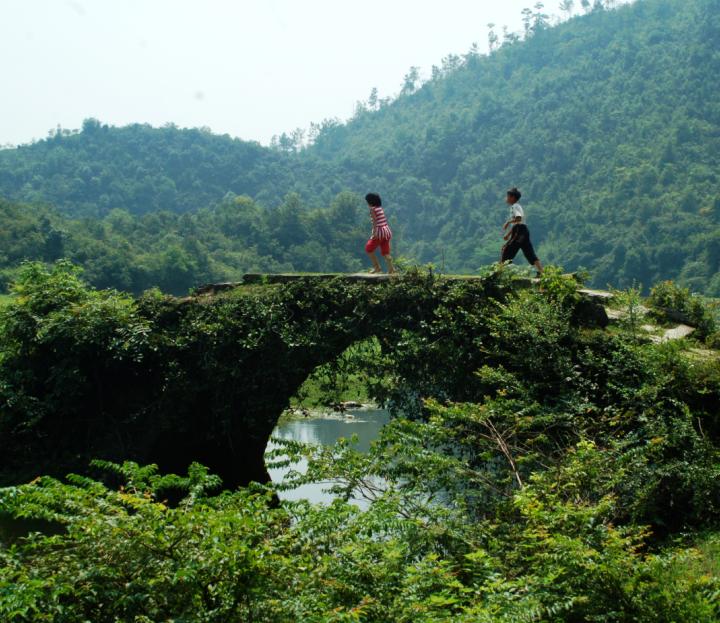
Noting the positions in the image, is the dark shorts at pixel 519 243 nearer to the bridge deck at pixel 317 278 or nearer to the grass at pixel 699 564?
the bridge deck at pixel 317 278

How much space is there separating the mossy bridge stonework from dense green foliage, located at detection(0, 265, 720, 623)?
58mm

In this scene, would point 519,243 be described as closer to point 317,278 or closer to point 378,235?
point 378,235

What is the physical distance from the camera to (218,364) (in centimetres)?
949

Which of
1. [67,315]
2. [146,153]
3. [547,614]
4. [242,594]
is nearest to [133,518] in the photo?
[242,594]

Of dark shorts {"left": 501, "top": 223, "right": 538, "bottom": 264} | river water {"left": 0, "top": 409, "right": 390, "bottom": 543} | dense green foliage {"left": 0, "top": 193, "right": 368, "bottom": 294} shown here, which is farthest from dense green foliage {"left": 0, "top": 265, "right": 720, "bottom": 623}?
dense green foliage {"left": 0, "top": 193, "right": 368, "bottom": 294}

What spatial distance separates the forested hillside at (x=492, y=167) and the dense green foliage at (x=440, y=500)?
29953 mm

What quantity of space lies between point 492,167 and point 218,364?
58614mm

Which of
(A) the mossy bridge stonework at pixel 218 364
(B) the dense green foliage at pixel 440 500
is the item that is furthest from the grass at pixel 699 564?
(A) the mossy bridge stonework at pixel 218 364

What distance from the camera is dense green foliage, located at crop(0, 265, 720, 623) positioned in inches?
165

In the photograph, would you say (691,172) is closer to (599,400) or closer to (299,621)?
(599,400)

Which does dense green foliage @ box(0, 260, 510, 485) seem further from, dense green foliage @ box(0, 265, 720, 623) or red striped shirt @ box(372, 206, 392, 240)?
red striped shirt @ box(372, 206, 392, 240)

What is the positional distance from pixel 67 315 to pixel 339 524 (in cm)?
626

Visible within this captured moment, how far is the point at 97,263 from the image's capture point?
42750mm

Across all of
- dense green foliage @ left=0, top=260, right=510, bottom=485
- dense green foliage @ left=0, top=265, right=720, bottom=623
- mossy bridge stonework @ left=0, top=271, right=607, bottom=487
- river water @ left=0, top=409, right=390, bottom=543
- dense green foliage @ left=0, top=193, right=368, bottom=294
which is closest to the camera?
dense green foliage @ left=0, top=265, right=720, bottom=623
